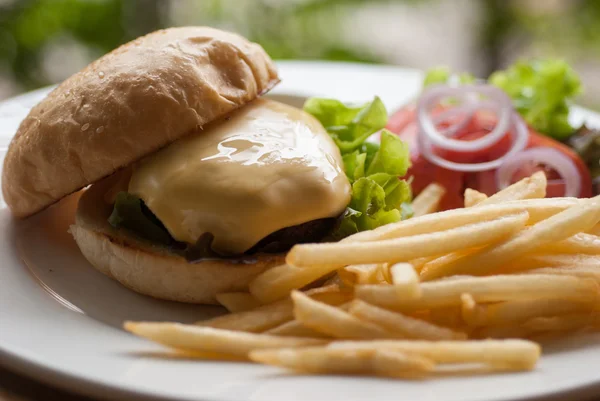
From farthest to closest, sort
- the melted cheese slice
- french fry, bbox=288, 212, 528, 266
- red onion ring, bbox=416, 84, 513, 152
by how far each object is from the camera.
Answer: red onion ring, bbox=416, 84, 513, 152
the melted cheese slice
french fry, bbox=288, 212, 528, 266

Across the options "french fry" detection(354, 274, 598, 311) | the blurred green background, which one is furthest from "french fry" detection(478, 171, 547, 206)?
the blurred green background

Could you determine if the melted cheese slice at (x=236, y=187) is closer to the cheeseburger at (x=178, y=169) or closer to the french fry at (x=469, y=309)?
the cheeseburger at (x=178, y=169)

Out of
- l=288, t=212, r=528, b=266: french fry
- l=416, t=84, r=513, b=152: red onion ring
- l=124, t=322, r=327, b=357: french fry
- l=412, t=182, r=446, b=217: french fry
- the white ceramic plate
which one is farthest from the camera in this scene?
l=416, t=84, r=513, b=152: red onion ring

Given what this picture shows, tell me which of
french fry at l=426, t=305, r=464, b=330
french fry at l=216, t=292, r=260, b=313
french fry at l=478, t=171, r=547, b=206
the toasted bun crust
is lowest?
french fry at l=216, t=292, r=260, b=313

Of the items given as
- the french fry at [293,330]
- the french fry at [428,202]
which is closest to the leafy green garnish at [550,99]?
the french fry at [428,202]

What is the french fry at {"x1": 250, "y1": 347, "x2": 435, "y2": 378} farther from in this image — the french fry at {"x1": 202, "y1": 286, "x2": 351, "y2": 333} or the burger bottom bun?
the burger bottom bun

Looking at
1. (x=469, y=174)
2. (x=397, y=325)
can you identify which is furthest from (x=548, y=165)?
(x=397, y=325)

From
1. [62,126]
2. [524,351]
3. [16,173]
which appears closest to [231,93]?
[62,126]
